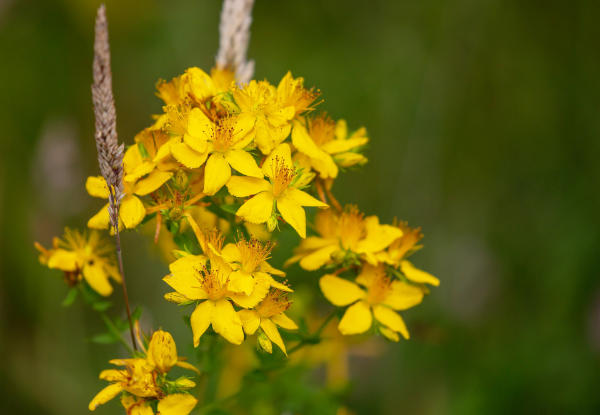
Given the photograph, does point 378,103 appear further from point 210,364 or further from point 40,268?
point 210,364

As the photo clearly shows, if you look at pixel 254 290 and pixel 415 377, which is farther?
pixel 415 377

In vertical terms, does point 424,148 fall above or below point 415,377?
above

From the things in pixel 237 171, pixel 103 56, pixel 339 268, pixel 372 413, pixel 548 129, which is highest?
pixel 548 129

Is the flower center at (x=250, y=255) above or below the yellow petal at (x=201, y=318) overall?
above

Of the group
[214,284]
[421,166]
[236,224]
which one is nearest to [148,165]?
[236,224]

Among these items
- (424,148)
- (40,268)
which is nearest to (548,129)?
(424,148)

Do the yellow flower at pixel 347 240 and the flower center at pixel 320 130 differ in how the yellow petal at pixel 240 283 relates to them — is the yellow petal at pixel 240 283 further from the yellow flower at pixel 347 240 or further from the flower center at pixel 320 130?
the flower center at pixel 320 130

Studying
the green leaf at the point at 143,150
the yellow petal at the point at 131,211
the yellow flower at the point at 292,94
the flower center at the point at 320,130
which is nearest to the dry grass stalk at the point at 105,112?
the yellow petal at the point at 131,211

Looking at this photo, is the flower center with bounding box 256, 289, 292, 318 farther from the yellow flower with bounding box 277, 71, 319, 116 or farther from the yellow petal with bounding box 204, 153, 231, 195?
the yellow flower with bounding box 277, 71, 319, 116
